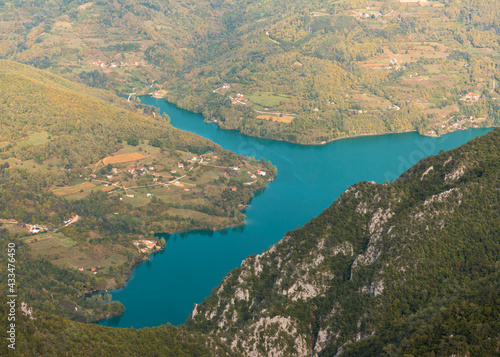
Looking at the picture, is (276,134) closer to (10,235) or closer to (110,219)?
(110,219)

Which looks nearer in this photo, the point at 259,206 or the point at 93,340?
the point at 93,340

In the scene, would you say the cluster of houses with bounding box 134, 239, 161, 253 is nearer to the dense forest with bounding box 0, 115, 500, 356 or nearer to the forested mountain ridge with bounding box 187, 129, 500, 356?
the forested mountain ridge with bounding box 187, 129, 500, 356

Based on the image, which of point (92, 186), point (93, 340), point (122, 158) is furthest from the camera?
point (122, 158)

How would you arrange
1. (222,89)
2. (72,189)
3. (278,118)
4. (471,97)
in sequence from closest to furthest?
1. (72,189)
2. (278,118)
3. (471,97)
4. (222,89)

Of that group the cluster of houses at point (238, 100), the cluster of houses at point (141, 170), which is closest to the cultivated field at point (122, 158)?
the cluster of houses at point (141, 170)

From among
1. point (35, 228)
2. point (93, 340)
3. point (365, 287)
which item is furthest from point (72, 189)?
point (365, 287)

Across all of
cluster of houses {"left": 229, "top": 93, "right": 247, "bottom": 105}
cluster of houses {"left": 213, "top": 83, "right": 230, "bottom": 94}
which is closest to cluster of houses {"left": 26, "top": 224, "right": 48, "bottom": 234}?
cluster of houses {"left": 229, "top": 93, "right": 247, "bottom": 105}

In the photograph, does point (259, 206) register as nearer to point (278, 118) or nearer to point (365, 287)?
point (278, 118)
